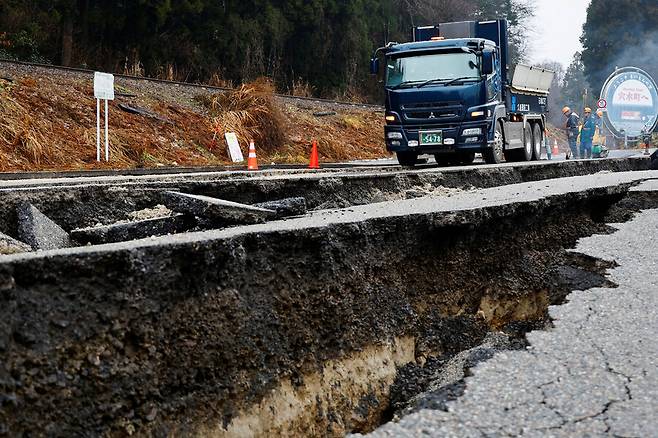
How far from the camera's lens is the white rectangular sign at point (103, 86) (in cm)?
1403

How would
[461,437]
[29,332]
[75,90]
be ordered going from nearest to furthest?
[461,437], [29,332], [75,90]

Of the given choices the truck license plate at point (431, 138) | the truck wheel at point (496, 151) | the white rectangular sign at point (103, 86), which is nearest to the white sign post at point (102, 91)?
the white rectangular sign at point (103, 86)

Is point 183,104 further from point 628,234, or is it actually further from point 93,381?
point 93,381

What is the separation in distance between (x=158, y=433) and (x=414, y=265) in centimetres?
190

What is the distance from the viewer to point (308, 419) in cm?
319

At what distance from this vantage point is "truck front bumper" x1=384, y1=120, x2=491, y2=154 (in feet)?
43.7

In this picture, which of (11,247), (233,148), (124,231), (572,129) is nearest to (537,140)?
(572,129)

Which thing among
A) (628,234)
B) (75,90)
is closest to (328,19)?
(75,90)

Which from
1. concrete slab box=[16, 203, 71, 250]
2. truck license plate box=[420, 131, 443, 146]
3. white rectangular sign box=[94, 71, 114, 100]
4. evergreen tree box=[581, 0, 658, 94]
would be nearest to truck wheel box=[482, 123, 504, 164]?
truck license plate box=[420, 131, 443, 146]

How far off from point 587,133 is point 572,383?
20540mm

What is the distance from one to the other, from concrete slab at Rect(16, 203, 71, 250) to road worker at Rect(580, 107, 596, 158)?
19031 millimetres

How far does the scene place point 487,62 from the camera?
43.4ft

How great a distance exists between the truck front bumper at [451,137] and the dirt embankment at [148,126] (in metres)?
4.23

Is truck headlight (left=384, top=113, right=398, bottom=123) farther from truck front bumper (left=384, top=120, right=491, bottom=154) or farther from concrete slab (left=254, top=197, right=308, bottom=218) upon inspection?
concrete slab (left=254, top=197, right=308, bottom=218)
